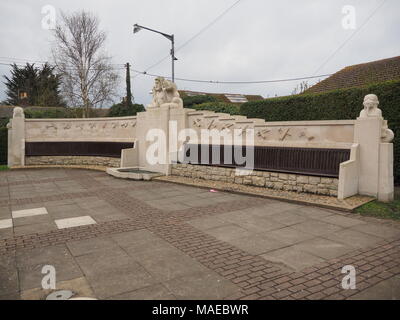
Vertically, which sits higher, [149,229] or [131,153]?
[131,153]

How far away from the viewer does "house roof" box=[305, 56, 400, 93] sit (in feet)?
49.8

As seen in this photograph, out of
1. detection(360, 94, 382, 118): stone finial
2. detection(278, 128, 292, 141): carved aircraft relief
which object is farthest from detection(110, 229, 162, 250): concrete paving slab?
detection(360, 94, 382, 118): stone finial

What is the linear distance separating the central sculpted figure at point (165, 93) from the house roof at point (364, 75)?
9.24 m

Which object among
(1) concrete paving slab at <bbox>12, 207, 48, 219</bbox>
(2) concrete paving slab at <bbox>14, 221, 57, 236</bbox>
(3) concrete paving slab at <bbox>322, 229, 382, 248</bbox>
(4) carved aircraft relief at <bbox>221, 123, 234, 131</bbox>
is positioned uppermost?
(4) carved aircraft relief at <bbox>221, 123, 234, 131</bbox>

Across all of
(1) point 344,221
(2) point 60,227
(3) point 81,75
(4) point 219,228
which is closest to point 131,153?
(2) point 60,227

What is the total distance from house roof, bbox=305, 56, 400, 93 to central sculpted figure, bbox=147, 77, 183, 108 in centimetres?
924

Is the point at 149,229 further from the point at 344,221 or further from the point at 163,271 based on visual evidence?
the point at 344,221

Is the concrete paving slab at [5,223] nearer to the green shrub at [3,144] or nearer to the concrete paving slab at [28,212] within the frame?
the concrete paving slab at [28,212]

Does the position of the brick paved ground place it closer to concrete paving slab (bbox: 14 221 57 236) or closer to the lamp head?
concrete paving slab (bbox: 14 221 57 236)

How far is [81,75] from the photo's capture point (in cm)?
2873

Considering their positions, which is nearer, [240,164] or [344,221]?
[344,221]

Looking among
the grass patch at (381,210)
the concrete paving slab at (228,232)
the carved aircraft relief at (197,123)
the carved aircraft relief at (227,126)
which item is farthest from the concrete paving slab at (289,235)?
the carved aircraft relief at (197,123)

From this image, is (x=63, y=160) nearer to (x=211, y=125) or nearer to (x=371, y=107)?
(x=211, y=125)

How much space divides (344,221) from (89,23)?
98.8ft
